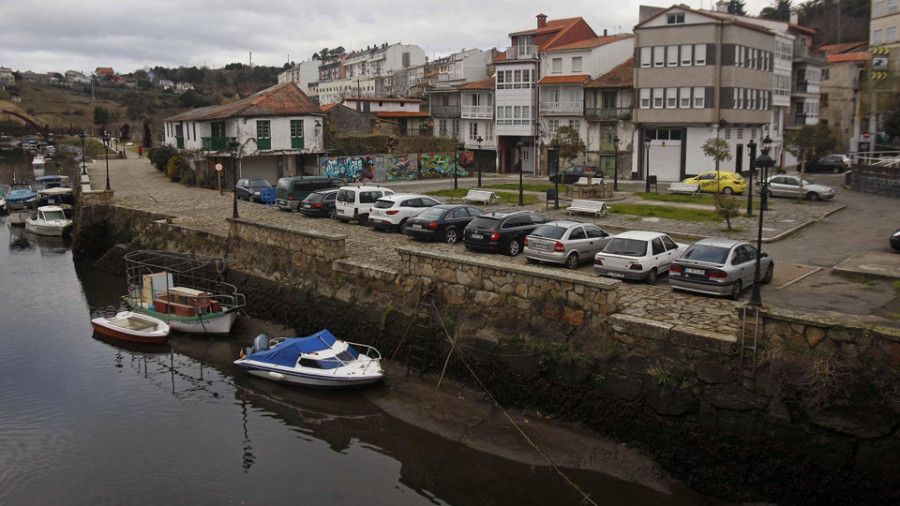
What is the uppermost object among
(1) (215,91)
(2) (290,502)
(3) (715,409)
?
(1) (215,91)

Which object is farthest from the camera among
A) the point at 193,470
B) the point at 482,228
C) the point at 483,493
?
the point at 482,228

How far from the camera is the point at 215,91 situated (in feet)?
589

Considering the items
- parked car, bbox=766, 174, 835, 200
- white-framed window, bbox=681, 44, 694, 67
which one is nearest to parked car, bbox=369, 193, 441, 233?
parked car, bbox=766, 174, 835, 200

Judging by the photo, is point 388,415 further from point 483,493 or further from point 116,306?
point 116,306

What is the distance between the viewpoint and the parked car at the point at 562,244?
21.4m

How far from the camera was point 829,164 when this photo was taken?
5597 cm

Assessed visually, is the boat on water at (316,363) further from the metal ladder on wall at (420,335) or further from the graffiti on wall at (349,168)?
the graffiti on wall at (349,168)

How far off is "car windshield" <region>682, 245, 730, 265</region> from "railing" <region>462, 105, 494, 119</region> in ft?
149

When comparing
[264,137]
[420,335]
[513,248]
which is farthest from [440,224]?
[264,137]

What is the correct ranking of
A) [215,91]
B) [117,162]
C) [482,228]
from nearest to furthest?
[482,228], [117,162], [215,91]

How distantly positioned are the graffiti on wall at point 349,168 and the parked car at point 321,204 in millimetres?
17138

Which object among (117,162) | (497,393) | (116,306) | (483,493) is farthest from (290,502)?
(117,162)

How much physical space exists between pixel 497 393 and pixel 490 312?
7.82ft

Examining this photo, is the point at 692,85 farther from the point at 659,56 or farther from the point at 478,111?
the point at 478,111
